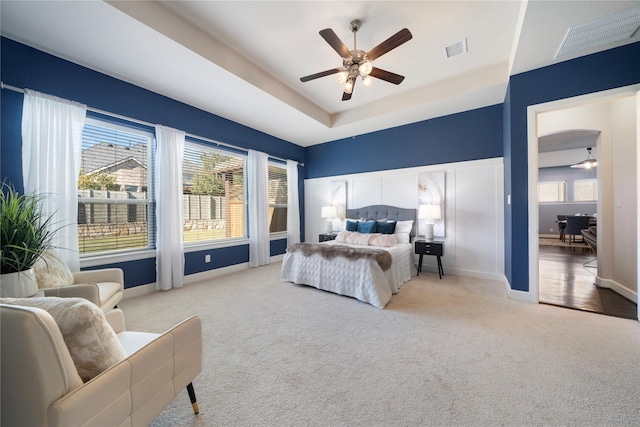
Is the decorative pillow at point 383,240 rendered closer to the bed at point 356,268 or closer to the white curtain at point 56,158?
the bed at point 356,268

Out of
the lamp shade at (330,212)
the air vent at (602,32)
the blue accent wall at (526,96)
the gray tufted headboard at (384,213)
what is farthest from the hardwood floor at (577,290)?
Result: the lamp shade at (330,212)

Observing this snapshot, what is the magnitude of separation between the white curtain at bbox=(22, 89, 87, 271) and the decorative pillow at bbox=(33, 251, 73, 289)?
47cm

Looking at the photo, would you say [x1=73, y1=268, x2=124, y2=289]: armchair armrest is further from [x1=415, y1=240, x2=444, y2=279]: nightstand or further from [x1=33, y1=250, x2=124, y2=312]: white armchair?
[x1=415, y1=240, x2=444, y2=279]: nightstand

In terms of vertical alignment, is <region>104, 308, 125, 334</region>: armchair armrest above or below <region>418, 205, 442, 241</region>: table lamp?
below

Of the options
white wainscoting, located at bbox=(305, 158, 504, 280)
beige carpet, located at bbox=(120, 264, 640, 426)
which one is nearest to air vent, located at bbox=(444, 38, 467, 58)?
white wainscoting, located at bbox=(305, 158, 504, 280)

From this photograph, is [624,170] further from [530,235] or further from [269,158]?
[269,158]

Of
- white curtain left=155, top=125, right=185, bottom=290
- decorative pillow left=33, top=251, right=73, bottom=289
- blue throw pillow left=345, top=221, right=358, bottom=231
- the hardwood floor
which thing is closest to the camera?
decorative pillow left=33, top=251, right=73, bottom=289

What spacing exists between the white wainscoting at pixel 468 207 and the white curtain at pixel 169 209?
370 cm

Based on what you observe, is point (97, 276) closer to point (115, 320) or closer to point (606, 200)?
point (115, 320)

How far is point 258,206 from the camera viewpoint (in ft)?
16.5

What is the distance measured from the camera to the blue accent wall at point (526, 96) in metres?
2.65

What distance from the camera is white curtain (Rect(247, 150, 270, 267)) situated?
4.96 m

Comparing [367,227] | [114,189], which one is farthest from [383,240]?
[114,189]

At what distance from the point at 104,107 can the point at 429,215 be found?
4875 mm
